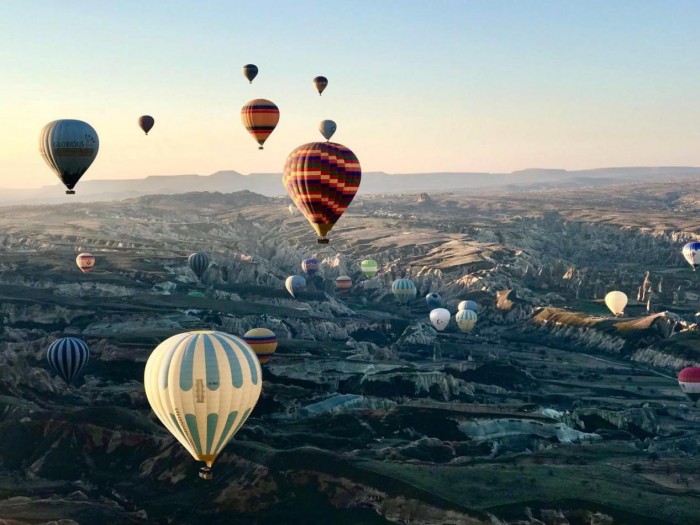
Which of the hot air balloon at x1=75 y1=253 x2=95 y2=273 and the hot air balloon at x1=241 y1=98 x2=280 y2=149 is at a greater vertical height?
the hot air balloon at x1=241 y1=98 x2=280 y2=149

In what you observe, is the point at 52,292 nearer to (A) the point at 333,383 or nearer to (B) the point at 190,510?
(A) the point at 333,383

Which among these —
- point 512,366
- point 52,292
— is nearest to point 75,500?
point 512,366

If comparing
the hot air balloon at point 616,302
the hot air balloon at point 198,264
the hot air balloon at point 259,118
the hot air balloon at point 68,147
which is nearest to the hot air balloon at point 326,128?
the hot air balloon at point 198,264

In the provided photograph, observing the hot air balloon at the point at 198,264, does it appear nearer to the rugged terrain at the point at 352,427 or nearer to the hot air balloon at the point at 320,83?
the rugged terrain at the point at 352,427

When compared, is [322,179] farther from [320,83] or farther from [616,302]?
[616,302]

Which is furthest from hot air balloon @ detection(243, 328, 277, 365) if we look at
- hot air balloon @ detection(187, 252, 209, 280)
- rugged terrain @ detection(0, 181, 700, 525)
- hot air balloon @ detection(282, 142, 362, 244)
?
hot air balloon @ detection(187, 252, 209, 280)

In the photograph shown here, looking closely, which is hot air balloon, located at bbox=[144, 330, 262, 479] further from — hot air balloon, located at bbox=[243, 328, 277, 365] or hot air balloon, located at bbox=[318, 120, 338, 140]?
hot air balloon, located at bbox=[318, 120, 338, 140]

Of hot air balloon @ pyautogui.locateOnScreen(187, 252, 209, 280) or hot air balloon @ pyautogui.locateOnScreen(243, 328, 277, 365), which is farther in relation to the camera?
hot air balloon @ pyautogui.locateOnScreen(187, 252, 209, 280)
